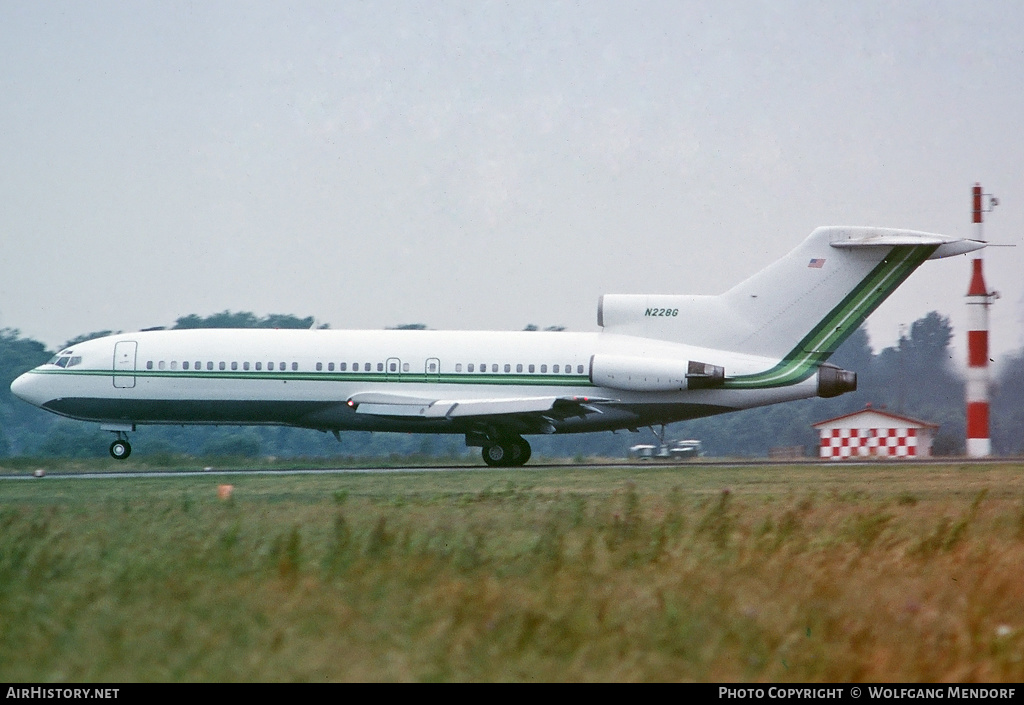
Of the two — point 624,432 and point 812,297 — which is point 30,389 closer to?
point 812,297

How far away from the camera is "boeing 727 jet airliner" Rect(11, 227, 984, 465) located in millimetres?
32062

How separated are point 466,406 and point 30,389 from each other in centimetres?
1268

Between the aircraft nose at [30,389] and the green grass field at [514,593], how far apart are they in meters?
18.9

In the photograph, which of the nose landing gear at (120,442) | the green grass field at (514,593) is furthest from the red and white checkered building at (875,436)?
the green grass field at (514,593)

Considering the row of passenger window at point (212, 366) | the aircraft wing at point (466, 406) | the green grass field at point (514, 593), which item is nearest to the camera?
the green grass field at point (514, 593)

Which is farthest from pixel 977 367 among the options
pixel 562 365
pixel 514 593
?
pixel 514 593

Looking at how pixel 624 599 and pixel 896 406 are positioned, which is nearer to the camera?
pixel 624 599

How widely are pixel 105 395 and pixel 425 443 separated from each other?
10.8 meters

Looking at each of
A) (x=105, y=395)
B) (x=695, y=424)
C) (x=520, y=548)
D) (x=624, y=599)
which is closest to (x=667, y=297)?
(x=105, y=395)

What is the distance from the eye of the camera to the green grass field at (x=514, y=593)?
769 centimetres

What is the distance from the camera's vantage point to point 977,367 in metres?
41.4

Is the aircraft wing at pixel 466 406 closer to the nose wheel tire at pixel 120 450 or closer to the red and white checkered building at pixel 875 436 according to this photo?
the nose wheel tire at pixel 120 450
